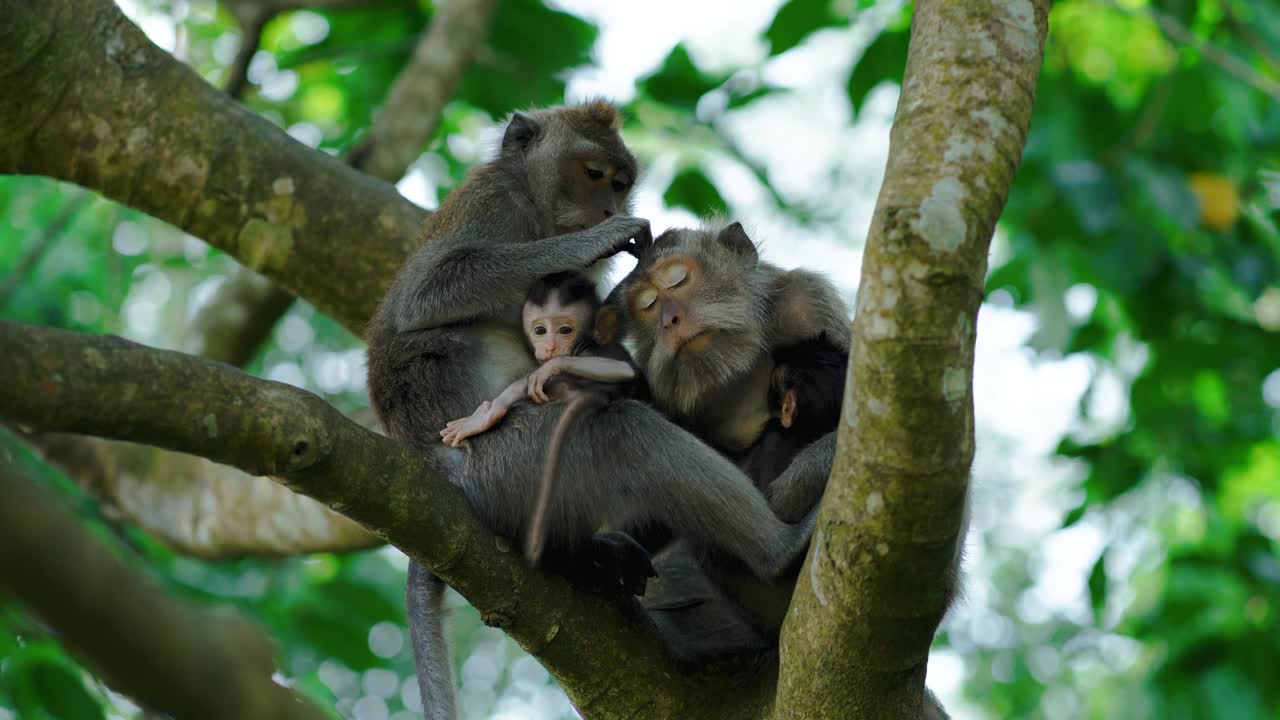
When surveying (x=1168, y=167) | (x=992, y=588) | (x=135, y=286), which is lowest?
(x=1168, y=167)

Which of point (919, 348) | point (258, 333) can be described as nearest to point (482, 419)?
point (919, 348)

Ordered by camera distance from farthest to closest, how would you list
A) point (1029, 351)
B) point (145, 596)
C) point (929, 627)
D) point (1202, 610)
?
point (1202, 610)
point (1029, 351)
point (929, 627)
point (145, 596)

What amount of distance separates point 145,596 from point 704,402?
3.69 metres

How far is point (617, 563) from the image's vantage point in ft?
14.1

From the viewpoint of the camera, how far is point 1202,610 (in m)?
6.95

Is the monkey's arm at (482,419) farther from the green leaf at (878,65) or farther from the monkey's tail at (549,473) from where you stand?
the green leaf at (878,65)

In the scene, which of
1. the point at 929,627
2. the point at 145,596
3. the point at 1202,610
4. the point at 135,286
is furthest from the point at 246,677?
the point at 135,286

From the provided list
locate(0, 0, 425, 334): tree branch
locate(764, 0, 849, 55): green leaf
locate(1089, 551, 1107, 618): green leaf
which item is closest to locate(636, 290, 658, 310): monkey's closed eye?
locate(0, 0, 425, 334): tree branch

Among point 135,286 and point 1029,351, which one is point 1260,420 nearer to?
point 1029,351

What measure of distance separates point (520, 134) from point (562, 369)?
5.75ft

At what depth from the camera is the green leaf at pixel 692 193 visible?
668 centimetres

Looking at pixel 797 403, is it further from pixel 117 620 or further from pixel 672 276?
pixel 117 620

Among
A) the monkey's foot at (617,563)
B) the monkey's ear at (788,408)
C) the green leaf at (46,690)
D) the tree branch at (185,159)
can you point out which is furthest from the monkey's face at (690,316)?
the green leaf at (46,690)

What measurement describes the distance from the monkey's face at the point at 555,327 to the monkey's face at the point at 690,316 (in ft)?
0.69
